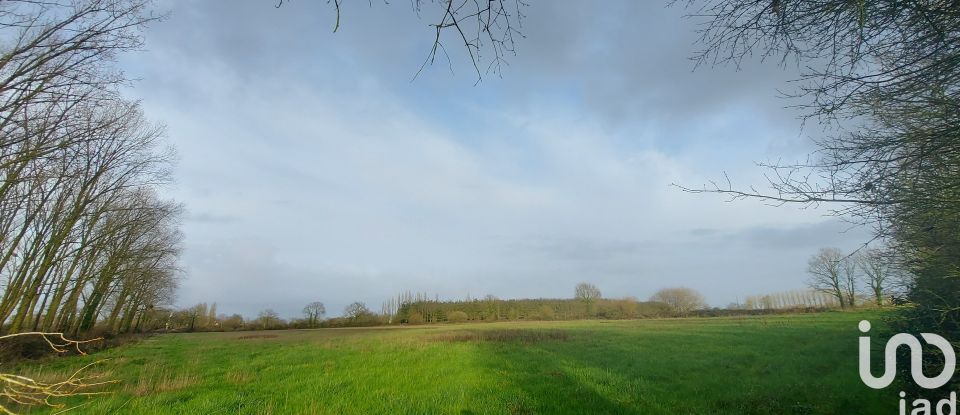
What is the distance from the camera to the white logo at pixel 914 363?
6516mm

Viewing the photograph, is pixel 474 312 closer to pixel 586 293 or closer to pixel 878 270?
pixel 586 293

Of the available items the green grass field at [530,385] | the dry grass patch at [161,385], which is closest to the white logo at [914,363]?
the green grass field at [530,385]

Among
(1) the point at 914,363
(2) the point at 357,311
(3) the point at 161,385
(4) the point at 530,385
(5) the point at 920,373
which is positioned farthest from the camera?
(2) the point at 357,311

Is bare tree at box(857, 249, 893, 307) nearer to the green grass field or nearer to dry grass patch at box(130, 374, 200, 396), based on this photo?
the green grass field

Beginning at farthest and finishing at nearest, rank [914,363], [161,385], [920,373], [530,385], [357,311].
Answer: [357,311] < [161,385] < [530,385] < [914,363] < [920,373]

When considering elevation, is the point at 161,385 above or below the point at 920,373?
below

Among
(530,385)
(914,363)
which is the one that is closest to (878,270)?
(914,363)

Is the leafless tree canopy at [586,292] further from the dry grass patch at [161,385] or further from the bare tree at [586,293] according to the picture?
the dry grass patch at [161,385]

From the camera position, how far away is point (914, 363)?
8.16m

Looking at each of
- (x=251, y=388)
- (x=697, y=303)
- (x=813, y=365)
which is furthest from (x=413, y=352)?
(x=697, y=303)

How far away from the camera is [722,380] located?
1215 cm

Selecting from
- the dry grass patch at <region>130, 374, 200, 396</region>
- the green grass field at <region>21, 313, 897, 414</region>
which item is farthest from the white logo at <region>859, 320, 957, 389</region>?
the dry grass patch at <region>130, 374, 200, 396</region>

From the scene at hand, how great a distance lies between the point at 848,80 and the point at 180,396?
14.1 m

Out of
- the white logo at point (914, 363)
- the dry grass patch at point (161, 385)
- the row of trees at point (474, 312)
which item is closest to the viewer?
the white logo at point (914, 363)
